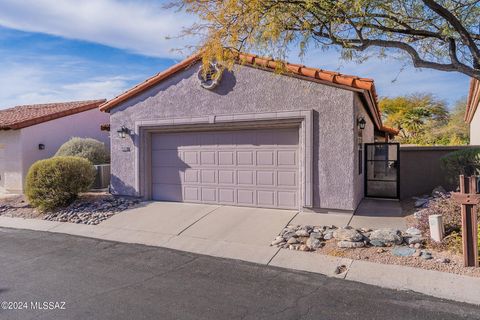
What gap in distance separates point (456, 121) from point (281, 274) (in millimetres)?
27218

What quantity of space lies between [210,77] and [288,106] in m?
2.49

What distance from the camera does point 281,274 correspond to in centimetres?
555

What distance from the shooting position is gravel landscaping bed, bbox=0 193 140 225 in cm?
973

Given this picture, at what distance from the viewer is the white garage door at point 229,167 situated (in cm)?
938

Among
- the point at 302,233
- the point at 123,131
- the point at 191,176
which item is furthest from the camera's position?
the point at 123,131

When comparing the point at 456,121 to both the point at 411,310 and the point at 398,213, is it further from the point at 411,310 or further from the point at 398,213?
the point at 411,310

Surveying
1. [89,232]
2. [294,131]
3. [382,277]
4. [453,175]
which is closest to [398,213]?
[453,175]

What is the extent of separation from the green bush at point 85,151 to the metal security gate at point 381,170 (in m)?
10.2

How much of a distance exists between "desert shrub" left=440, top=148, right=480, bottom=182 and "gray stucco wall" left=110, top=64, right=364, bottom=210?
272 centimetres

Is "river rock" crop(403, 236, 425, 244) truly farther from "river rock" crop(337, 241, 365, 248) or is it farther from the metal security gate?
the metal security gate

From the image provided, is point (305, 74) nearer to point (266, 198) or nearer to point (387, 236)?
point (266, 198)

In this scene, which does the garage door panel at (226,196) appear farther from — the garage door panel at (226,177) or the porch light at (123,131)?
the porch light at (123,131)

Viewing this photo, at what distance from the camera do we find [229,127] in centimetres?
1003

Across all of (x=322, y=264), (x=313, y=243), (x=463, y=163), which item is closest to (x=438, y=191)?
(x=463, y=163)
